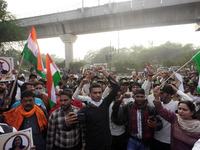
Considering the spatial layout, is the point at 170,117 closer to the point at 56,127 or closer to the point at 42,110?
the point at 56,127

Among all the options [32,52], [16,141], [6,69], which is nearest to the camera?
[16,141]

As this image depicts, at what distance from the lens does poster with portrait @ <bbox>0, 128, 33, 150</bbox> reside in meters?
1.64

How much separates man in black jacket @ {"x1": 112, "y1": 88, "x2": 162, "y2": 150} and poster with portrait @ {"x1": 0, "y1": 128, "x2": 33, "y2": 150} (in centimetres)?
138

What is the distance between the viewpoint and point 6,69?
287cm

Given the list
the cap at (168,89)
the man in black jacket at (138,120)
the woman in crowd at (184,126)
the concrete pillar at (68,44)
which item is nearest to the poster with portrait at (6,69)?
the man in black jacket at (138,120)

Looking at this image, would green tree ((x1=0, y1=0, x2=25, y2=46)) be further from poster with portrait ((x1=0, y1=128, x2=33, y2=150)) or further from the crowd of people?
poster with portrait ((x1=0, y1=128, x2=33, y2=150))

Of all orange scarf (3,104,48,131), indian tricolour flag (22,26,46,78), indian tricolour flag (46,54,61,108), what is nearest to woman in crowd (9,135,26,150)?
orange scarf (3,104,48,131)

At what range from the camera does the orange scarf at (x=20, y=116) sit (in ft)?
7.57

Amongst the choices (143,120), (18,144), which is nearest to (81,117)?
(18,144)

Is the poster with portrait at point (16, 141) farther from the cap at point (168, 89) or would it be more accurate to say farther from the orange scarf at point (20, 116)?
the cap at point (168, 89)

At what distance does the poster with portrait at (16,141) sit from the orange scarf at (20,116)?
0.57 metres

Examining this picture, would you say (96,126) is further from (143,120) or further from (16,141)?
(16,141)

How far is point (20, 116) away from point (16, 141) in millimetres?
666

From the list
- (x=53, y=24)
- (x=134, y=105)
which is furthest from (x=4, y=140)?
(x=53, y=24)
